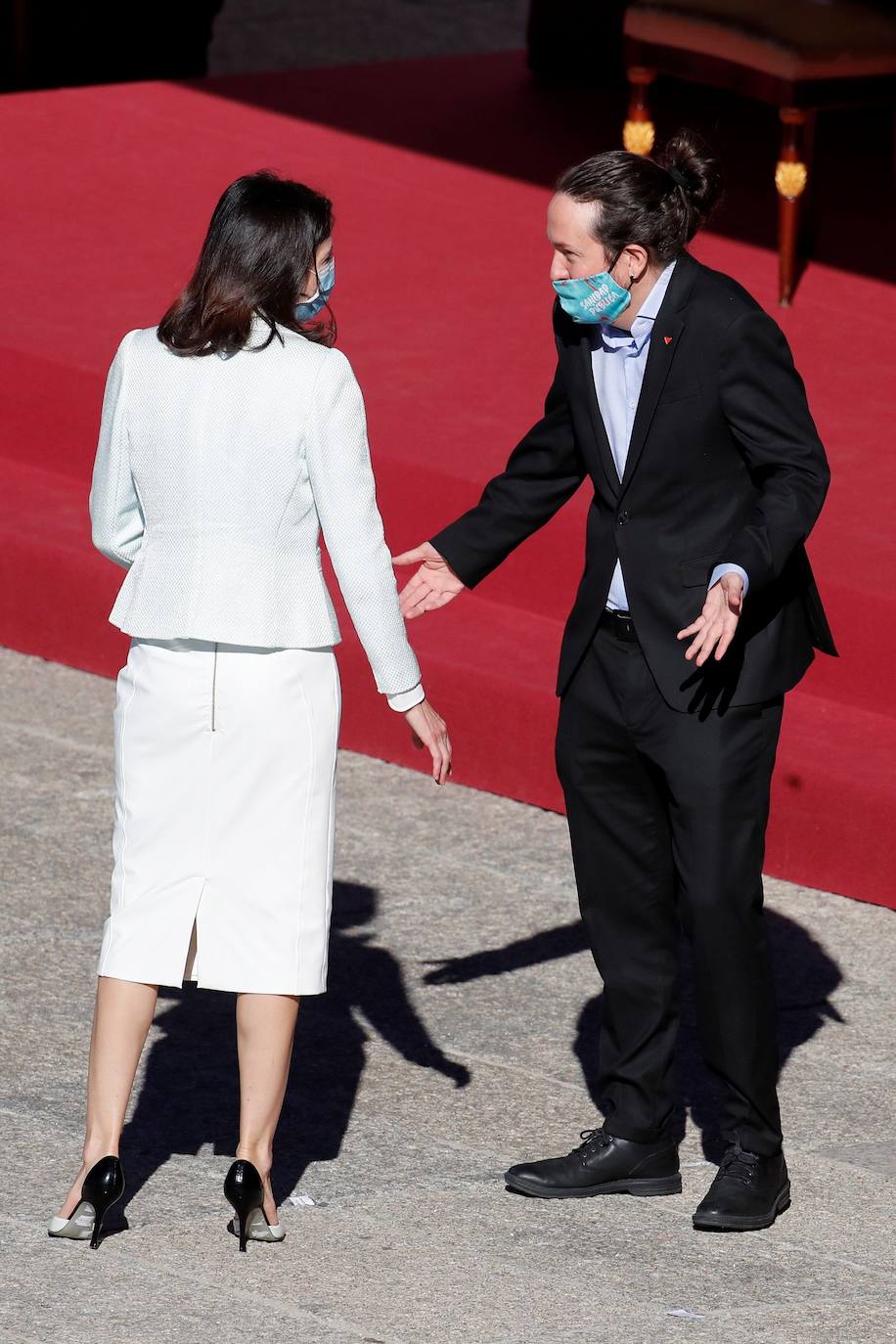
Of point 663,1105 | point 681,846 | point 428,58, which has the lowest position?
point 428,58

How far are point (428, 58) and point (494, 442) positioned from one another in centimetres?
518

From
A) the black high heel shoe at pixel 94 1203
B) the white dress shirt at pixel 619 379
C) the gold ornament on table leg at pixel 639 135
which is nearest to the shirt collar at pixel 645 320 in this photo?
the white dress shirt at pixel 619 379

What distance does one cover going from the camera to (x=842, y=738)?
18.7 feet

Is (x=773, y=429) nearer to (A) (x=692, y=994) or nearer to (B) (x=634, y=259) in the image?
(B) (x=634, y=259)

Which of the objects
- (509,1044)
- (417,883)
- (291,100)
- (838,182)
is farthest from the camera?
(291,100)

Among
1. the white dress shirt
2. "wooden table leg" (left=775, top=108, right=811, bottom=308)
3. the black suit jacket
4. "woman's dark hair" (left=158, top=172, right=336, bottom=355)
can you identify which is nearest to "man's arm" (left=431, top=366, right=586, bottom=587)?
the black suit jacket

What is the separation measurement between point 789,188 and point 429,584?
402cm

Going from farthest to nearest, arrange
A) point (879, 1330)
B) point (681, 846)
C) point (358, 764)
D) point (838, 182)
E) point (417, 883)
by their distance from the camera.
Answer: point (838, 182) < point (358, 764) < point (417, 883) < point (681, 846) < point (879, 1330)

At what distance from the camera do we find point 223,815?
3.81m

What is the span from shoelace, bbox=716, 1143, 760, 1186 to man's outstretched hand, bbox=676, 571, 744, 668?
90 centimetres

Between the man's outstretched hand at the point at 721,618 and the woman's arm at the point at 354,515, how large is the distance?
0.45 m

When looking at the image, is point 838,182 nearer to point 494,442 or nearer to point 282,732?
point 494,442

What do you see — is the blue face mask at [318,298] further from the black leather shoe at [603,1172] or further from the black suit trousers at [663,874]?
the black leather shoe at [603,1172]

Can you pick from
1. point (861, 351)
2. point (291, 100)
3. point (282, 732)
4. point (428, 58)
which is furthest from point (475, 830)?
point (428, 58)
